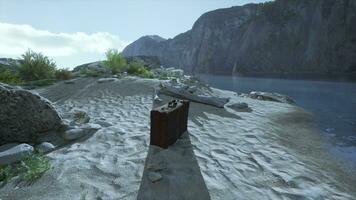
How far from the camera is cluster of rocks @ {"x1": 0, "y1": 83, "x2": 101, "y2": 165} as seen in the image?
5.89 m

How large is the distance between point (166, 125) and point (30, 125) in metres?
3.10

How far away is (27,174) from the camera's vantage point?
14.8ft

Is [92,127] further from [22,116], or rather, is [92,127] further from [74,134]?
[22,116]

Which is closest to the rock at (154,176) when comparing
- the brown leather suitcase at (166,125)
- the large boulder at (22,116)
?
the brown leather suitcase at (166,125)

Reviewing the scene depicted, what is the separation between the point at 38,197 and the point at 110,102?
23.6ft

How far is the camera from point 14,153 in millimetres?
5102

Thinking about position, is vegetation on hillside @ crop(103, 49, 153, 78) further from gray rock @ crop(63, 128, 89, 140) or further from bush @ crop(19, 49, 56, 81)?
gray rock @ crop(63, 128, 89, 140)

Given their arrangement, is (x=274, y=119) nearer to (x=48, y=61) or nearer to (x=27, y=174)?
(x=27, y=174)

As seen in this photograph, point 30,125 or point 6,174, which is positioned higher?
point 30,125

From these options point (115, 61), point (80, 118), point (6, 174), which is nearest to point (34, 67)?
point (115, 61)

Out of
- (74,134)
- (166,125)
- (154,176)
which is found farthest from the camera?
(74,134)

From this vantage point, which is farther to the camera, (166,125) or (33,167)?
(166,125)

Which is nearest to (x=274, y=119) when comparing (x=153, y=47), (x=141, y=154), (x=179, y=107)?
(x=179, y=107)

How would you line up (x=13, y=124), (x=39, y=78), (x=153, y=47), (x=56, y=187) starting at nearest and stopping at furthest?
(x=56, y=187), (x=13, y=124), (x=39, y=78), (x=153, y=47)
